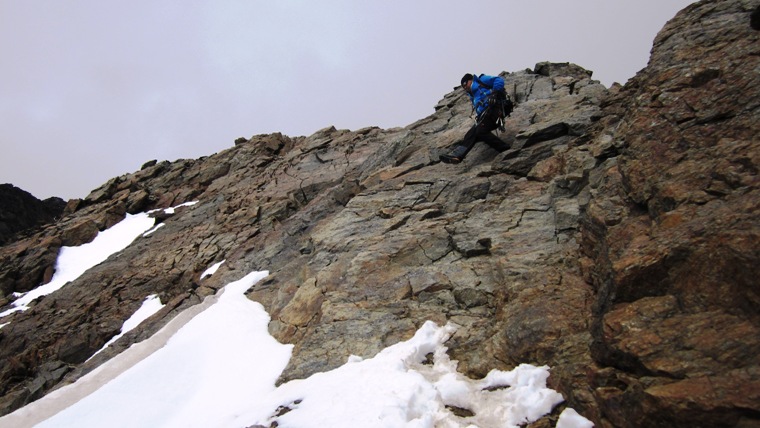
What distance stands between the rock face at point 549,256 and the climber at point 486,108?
608 mm

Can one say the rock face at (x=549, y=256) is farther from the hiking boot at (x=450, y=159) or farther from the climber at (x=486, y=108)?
the climber at (x=486, y=108)

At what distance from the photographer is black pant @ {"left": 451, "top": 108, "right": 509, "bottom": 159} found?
1382 centimetres

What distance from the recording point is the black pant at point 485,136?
1382 centimetres

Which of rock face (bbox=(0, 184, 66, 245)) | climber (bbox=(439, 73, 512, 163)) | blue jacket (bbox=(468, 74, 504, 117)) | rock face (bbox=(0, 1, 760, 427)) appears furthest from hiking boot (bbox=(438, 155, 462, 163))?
rock face (bbox=(0, 184, 66, 245))

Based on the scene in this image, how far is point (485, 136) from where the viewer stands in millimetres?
14422

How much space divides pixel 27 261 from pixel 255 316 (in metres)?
23.9

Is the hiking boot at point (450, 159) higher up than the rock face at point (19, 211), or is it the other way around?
the rock face at point (19, 211)

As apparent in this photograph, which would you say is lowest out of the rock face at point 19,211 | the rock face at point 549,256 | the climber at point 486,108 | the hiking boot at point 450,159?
the rock face at point 549,256

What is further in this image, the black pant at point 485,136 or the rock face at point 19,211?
the rock face at point 19,211

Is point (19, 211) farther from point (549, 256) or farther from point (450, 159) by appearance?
point (549, 256)

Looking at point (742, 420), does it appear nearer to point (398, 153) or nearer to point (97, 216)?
point (398, 153)

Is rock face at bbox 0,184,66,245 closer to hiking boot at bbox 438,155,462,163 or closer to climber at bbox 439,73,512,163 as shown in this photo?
hiking boot at bbox 438,155,462,163

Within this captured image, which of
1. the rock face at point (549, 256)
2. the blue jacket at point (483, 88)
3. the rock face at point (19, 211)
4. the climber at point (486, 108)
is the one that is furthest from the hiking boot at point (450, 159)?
the rock face at point (19, 211)

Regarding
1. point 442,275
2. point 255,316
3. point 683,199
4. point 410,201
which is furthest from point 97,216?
point 683,199
